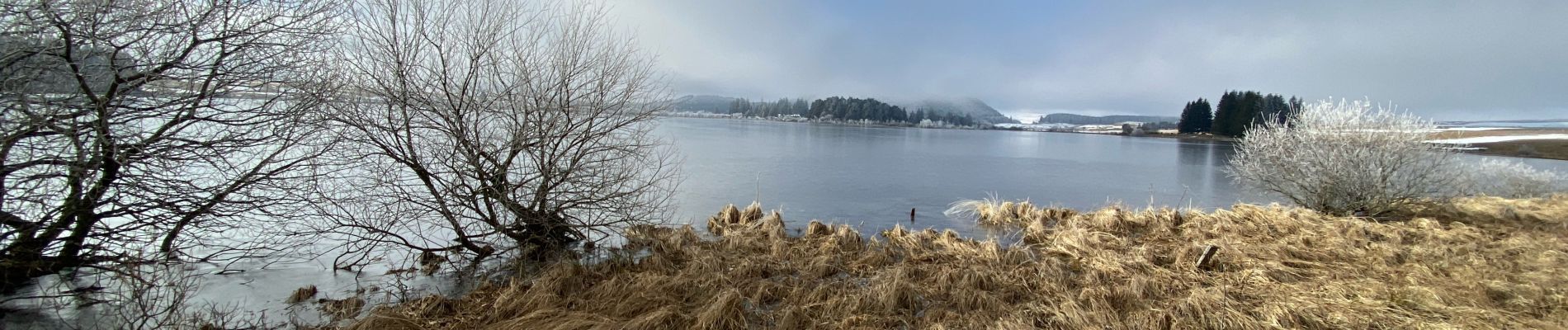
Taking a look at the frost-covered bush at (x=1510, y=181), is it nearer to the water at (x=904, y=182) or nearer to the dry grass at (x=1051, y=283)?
the water at (x=904, y=182)

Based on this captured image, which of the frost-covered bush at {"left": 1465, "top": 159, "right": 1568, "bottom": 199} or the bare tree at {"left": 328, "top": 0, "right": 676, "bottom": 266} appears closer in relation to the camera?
the bare tree at {"left": 328, "top": 0, "right": 676, "bottom": 266}

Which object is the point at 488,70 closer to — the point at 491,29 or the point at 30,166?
the point at 491,29

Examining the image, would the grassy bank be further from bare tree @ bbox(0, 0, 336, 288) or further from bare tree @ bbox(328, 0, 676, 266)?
bare tree @ bbox(0, 0, 336, 288)

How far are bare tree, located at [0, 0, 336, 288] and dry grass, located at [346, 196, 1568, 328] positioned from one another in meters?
1.96

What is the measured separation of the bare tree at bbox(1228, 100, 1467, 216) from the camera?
9688 millimetres

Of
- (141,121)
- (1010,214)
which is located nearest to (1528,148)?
(1010,214)

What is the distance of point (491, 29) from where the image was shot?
567 cm

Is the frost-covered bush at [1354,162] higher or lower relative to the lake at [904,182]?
higher

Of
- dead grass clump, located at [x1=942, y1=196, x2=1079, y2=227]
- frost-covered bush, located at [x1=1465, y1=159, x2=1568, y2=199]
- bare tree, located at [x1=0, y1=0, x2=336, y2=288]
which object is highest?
bare tree, located at [x1=0, y1=0, x2=336, y2=288]

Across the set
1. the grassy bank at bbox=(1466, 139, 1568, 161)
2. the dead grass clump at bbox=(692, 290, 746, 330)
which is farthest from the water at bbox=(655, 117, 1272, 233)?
the grassy bank at bbox=(1466, 139, 1568, 161)

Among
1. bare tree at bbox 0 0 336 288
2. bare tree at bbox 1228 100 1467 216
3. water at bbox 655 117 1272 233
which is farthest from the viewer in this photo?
water at bbox 655 117 1272 233

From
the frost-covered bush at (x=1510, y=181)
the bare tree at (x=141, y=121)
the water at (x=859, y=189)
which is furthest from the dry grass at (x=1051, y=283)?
the frost-covered bush at (x=1510, y=181)

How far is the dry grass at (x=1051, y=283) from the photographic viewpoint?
4469mm

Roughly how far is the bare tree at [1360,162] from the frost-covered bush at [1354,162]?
1cm
